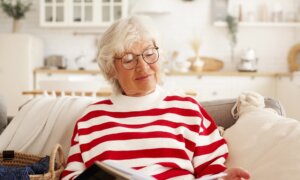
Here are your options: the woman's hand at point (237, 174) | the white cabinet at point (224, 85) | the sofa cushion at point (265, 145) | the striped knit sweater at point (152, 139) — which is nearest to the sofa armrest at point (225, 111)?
the sofa cushion at point (265, 145)

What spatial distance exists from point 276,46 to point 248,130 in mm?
4165

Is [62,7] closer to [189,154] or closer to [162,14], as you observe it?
[162,14]

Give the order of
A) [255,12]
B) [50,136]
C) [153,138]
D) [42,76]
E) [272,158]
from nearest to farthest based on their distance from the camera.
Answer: [272,158], [153,138], [50,136], [42,76], [255,12]

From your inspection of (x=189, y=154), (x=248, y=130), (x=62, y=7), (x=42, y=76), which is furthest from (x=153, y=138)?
(x=62, y=7)

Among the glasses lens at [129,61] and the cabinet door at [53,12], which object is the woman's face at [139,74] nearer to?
the glasses lens at [129,61]

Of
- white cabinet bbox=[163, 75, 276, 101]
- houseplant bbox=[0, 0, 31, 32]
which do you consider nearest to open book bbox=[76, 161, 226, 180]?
white cabinet bbox=[163, 75, 276, 101]

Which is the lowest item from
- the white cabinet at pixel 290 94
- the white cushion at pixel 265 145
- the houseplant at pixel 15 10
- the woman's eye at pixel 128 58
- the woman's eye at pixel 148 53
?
the white cabinet at pixel 290 94

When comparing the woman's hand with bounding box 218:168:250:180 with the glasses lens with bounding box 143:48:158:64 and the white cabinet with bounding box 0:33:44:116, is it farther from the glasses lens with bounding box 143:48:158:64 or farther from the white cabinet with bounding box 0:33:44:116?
the white cabinet with bounding box 0:33:44:116

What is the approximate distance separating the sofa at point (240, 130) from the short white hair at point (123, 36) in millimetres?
360

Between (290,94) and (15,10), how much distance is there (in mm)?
3484

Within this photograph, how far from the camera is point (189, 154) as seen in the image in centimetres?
148

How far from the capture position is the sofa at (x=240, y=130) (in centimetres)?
131

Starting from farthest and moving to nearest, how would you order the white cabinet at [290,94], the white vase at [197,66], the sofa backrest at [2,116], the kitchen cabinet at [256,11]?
1. the kitchen cabinet at [256,11]
2. the white vase at [197,66]
3. the white cabinet at [290,94]
4. the sofa backrest at [2,116]

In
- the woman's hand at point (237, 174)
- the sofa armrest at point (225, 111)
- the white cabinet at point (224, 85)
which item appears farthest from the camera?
the white cabinet at point (224, 85)
